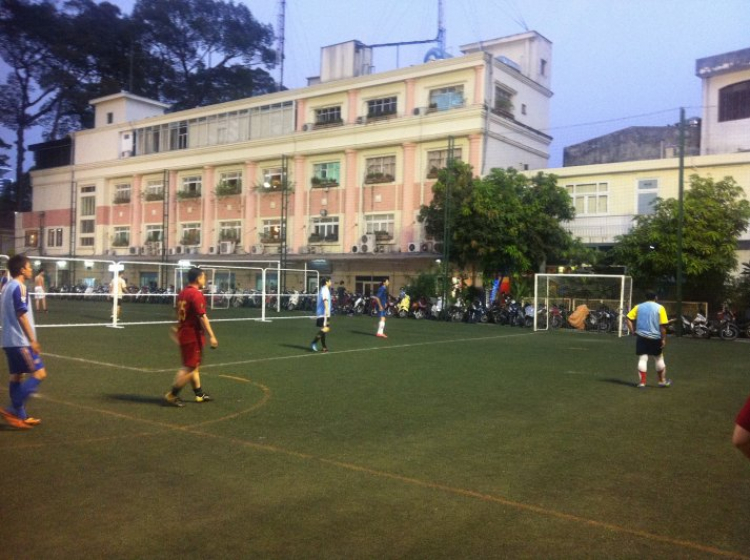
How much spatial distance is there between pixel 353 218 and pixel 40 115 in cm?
3677

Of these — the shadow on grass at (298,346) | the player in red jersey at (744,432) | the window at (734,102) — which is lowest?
the shadow on grass at (298,346)

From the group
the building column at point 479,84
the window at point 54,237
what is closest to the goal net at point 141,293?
the window at point 54,237

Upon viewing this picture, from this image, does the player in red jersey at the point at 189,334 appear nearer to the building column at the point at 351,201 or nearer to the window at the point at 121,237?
the building column at the point at 351,201

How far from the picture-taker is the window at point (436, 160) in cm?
3400

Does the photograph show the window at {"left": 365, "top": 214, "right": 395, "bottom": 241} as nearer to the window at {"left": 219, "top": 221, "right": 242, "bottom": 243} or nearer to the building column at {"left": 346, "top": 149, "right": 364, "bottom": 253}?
the building column at {"left": 346, "top": 149, "right": 364, "bottom": 253}

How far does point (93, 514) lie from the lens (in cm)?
445

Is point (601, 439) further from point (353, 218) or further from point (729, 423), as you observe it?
point (353, 218)

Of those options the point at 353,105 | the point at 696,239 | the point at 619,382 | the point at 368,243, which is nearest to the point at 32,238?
the point at 353,105

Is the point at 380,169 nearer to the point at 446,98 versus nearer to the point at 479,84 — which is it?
the point at 446,98

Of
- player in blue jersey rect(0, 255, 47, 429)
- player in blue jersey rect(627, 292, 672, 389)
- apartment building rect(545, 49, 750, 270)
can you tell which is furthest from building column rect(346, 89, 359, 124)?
player in blue jersey rect(0, 255, 47, 429)

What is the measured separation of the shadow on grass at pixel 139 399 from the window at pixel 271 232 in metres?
32.0

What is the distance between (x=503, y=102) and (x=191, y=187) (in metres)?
22.6

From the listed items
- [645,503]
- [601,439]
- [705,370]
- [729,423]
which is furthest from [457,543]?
[705,370]

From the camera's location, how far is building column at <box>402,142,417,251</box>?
116 feet
